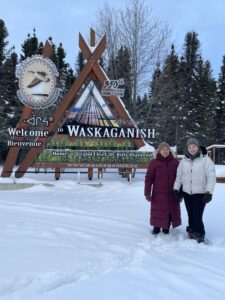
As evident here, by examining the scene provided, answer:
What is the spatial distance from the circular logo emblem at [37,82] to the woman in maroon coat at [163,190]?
8.41 m

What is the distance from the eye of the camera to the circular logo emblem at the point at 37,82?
14.0 metres

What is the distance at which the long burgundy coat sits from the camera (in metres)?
6.20

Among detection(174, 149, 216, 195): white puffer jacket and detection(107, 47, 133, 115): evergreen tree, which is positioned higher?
detection(107, 47, 133, 115): evergreen tree

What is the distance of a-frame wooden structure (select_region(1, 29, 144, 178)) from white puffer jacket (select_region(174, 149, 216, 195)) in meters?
7.91

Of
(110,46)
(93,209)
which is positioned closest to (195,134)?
(110,46)

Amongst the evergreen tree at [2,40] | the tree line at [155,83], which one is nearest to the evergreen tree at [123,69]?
the tree line at [155,83]

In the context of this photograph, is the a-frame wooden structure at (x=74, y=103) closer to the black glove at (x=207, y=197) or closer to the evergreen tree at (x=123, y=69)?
the evergreen tree at (x=123, y=69)

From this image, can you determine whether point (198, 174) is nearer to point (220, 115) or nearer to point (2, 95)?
point (2, 95)

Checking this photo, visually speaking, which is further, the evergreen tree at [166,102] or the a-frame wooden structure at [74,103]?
the evergreen tree at [166,102]

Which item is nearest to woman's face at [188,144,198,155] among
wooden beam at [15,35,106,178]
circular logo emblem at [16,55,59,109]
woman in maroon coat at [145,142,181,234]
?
woman in maroon coat at [145,142,181,234]

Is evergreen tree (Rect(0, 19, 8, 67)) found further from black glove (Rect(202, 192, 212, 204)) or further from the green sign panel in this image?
black glove (Rect(202, 192, 212, 204))

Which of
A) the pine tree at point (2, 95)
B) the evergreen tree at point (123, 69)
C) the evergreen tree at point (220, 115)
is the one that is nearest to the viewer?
the evergreen tree at point (123, 69)

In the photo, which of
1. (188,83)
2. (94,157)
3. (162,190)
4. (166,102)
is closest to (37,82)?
(94,157)

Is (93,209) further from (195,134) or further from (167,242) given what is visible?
(195,134)
